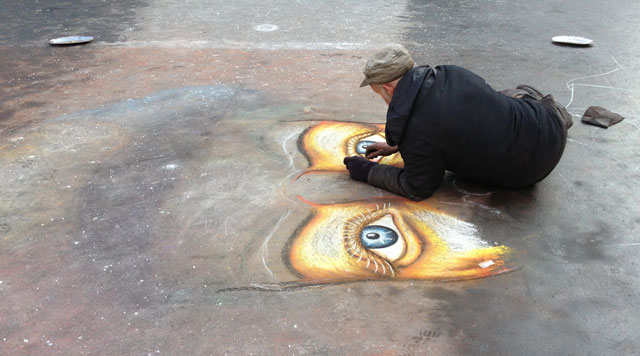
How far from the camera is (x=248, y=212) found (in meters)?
3.04

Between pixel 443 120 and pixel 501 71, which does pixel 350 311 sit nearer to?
pixel 443 120

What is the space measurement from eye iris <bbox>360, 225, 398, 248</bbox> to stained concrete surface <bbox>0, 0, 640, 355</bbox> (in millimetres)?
318

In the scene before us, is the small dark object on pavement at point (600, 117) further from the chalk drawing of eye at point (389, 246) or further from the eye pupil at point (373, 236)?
the eye pupil at point (373, 236)

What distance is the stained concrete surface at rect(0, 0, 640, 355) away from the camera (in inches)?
88.2

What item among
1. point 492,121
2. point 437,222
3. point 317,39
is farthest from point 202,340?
point 317,39

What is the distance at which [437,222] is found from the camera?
114 inches

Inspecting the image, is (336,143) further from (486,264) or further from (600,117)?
(600,117)

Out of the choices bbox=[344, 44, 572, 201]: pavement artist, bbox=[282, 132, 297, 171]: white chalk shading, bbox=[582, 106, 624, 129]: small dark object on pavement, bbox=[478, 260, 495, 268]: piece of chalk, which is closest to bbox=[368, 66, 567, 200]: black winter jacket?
bbox=[344, 44, 572, 201]: pavement artist

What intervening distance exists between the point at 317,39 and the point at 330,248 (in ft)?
13.5

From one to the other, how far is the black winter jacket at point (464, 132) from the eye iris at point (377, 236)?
313 millimetres

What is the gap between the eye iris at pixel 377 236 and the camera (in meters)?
2.75

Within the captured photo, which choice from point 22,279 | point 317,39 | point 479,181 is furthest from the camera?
point 317,39

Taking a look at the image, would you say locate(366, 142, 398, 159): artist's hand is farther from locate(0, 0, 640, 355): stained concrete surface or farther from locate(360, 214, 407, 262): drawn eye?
locate(360, 214, 407, 262): drawn eye

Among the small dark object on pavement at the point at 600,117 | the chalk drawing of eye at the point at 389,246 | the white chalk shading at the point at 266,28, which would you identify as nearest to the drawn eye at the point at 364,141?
the chalk drawing of eye at the point at 389,246
